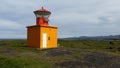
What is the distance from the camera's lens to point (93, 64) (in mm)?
17047

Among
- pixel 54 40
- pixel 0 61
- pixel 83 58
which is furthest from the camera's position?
pixel 54 40

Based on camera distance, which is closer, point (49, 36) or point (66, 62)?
point (66, 62)

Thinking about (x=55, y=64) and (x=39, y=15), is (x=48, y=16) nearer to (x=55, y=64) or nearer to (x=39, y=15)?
(x=39, y=15)

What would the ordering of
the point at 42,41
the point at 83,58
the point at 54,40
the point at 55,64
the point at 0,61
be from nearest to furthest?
1. the point at 55,64
2. the point at 0,61
3. the point at 83,58
4. the point at 42,41
5. the point at 54,40

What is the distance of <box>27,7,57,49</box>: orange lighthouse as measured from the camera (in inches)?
1045

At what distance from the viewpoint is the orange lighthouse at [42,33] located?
26.5 meters

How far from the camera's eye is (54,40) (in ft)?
93.1

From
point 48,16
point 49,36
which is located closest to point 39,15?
point 48,16

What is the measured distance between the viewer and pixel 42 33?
26609mm

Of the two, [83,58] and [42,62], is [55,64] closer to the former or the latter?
[42,62]

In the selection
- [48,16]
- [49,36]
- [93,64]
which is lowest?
[93,64]

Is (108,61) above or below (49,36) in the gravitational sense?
below

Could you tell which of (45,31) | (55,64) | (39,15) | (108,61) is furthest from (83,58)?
(39,15)

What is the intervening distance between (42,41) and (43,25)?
188 cm
